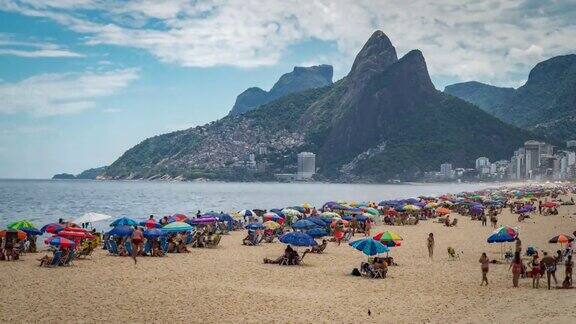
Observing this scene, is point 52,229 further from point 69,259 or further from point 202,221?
point 202,221

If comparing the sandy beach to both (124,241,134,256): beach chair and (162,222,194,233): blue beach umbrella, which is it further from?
(162,222,194,233): blue beach umbrella

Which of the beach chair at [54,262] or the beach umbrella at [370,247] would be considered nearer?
the beach umbrella at [370,247]

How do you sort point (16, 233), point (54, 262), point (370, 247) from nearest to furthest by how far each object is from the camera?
1. point (370, 247)
2. point (54, 262)
3. point (16, 233)

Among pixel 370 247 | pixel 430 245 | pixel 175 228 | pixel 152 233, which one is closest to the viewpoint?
pixel 370 247

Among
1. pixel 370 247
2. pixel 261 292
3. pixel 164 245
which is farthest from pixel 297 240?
pixel 164 245

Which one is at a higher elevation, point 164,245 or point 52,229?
point 52,229

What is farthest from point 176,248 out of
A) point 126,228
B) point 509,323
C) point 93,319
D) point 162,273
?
point 509,323

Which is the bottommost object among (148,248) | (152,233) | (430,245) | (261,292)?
(261,292)

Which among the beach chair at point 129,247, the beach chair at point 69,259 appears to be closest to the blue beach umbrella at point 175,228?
the beach chair at point 129,247

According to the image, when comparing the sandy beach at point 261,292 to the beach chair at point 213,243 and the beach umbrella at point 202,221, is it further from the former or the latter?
the beach umbrella at point 202,221
